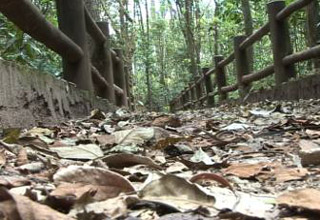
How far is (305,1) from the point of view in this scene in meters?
4.16

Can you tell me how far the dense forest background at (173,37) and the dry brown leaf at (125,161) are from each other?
1356mm

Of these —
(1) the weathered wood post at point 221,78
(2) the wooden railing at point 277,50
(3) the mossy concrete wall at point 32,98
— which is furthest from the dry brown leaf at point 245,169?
(1) the weathered wood post at point 221,78

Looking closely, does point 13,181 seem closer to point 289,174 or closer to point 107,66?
point 289,174

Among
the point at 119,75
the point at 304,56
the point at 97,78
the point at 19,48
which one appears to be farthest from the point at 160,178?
the point at 119,75

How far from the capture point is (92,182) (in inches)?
35.6

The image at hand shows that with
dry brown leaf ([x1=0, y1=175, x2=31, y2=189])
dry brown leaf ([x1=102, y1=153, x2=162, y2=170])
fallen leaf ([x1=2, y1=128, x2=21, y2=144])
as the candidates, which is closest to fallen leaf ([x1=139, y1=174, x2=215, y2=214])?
dry brown leaf ([x1=0, y1=175, x2=31, y2=189])

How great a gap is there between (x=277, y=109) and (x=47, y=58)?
2182 millimetres

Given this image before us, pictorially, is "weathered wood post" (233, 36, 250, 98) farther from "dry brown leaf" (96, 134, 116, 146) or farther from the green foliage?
"dry brown leaf" (96, 134, 116, 146)

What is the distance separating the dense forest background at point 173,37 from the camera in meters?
4.12

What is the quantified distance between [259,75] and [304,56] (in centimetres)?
163

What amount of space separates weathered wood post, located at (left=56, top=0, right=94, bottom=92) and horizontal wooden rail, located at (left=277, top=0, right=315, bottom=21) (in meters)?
1.73

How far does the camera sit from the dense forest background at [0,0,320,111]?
412 cm

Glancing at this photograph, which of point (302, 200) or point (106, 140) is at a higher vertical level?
point (106, 140)

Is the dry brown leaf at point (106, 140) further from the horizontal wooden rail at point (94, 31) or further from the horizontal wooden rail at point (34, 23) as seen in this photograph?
the horizontal wooden rail at point (94, 31)
